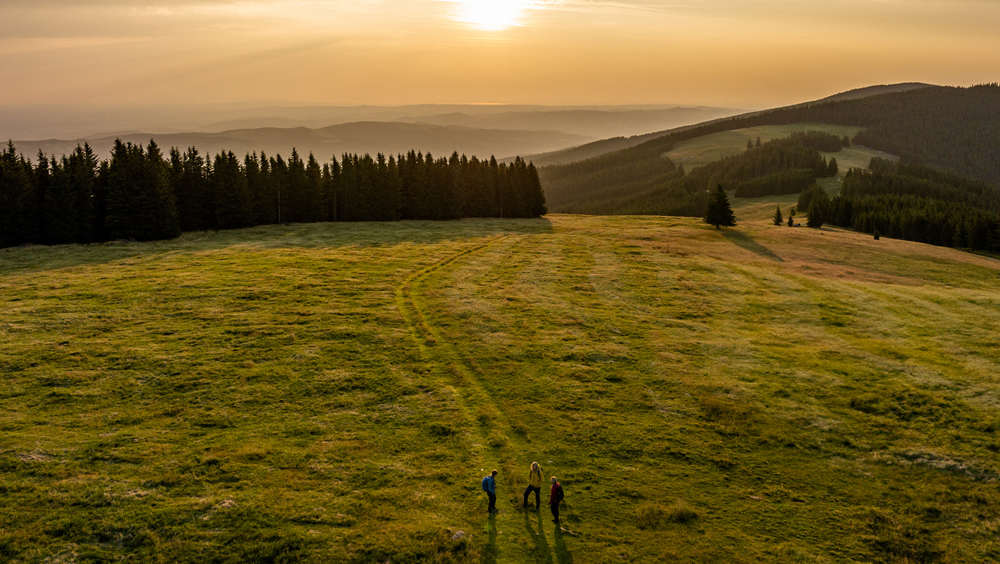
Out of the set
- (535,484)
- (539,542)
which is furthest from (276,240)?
(539,542)

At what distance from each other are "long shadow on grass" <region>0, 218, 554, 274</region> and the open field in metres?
12.4

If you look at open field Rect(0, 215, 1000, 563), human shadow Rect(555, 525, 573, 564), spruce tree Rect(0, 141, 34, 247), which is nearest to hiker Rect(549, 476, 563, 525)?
human shadow Rect(555, 525, 573, 564)

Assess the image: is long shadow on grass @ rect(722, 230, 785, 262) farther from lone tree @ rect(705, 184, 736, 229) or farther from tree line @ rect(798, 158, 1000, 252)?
tree line @ rect(798, 158, 1000, 252)

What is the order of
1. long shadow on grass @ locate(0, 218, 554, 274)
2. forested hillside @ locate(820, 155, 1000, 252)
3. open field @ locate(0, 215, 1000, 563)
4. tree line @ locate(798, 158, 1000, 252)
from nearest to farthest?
open field @ locate(0, 215, 1000, 563)
long shadow on grass @ locate(0, 218, 554, 274)
forested hillside @ locate(820, 155, 1000, 252)
tree line @ locate(798, 158, 1000, 252)

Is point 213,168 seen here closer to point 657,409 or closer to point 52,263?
point 52,263

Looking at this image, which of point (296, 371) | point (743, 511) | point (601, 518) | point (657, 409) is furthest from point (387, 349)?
point (743, 511)

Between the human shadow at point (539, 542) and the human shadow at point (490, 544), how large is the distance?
4.53 ft

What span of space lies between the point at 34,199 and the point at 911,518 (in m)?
122

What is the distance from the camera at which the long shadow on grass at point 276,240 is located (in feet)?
254

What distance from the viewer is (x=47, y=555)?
2002cm

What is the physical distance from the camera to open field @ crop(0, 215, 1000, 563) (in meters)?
22.5

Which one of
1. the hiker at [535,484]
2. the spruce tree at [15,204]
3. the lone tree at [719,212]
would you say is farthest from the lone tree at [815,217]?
the spruce tree at [15,204]

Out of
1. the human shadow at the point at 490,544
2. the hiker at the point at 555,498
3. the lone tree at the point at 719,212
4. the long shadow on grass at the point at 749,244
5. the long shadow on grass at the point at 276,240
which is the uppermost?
the lone tree at the point at 719,212

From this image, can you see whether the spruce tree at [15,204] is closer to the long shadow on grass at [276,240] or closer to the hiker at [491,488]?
the long shadow on grass at [276,240]
